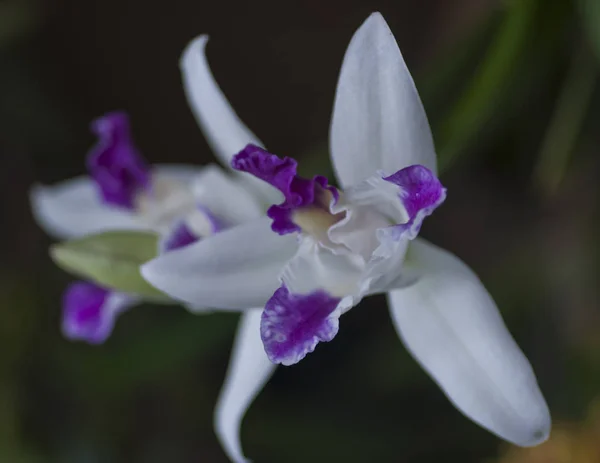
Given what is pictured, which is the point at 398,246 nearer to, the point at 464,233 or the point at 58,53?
the point at 464,233

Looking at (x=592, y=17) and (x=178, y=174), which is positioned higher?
(x=592, y=17)

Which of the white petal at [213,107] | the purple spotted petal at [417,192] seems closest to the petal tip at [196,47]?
the white petal at [213,107]

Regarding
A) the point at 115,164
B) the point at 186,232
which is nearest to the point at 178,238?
the point at 186,232

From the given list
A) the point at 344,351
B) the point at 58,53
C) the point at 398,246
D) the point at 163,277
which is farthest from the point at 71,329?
the point at 58,53

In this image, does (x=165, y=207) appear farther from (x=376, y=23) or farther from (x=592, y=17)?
(x=592, y=17)

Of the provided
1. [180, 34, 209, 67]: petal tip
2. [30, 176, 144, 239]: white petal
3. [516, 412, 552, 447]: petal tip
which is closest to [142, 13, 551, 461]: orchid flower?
[516, 412, 552, 447]: petal tip

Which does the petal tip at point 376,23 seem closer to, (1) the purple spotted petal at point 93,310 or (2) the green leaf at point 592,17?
(2) the green leaf at point 592,17

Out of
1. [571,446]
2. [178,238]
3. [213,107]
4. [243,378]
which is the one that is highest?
[213,107]
